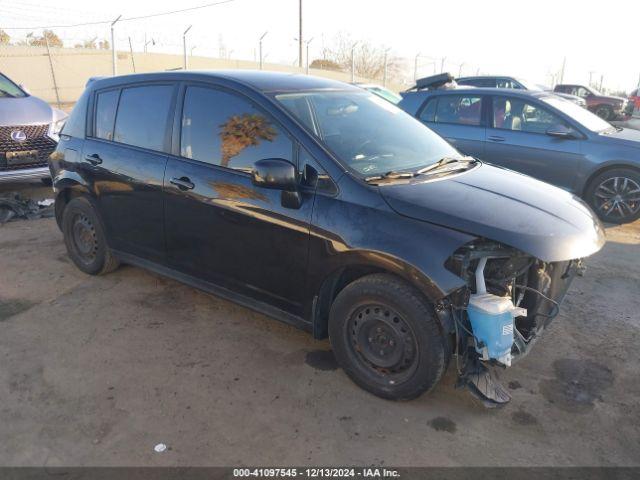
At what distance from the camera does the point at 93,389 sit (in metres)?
3.14

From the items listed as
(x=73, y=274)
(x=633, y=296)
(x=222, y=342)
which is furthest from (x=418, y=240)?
(x=73, y=274)

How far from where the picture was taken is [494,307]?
2.72 metres

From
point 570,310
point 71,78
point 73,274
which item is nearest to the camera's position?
point 570,310

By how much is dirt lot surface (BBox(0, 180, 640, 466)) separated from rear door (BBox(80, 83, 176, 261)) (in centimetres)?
57

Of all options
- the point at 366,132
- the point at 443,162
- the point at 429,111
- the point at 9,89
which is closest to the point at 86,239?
the point at 366,132

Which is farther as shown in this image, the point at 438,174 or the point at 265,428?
the point at 438,174

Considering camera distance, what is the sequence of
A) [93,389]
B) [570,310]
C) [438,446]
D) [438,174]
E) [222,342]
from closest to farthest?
[438,446] < [93,389] < [438,174] < [222,342] < [570,310]

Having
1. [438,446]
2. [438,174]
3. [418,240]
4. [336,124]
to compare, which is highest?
[336,124]

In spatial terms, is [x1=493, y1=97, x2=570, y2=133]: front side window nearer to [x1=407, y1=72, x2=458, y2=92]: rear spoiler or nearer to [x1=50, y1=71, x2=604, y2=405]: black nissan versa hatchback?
[x1=407, y1=72, x2=458, y2=92]: rear spoiler

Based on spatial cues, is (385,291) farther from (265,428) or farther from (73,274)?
(73,274)

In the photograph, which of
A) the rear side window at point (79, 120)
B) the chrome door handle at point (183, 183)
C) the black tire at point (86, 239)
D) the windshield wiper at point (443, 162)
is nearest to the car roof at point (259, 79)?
the rear side window at point (79, 120)

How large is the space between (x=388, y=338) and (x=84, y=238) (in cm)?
324

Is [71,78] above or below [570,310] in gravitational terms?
above

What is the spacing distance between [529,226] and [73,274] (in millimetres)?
4103
